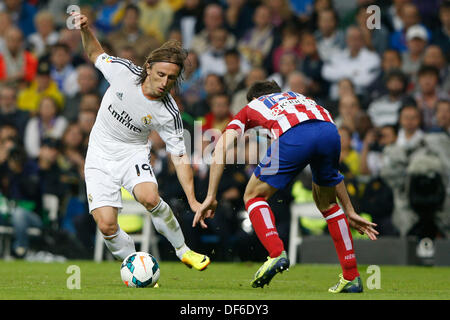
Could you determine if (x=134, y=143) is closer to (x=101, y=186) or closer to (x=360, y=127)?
(x=101, y=186)

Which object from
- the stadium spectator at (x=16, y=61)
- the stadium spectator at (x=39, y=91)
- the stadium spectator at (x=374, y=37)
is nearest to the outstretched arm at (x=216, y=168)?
the stadium spectator at (x=374, y=37)

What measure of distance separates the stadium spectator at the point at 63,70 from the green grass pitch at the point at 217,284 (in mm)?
5927

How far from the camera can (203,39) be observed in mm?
16891

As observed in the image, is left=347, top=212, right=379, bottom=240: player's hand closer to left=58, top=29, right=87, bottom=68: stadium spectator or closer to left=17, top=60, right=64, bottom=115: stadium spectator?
left=17, top=60, right=64, bottom=115: stadium spectator

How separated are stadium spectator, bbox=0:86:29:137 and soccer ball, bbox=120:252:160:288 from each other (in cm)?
873

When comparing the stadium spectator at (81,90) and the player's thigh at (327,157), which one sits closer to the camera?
the player's thigh at (327,157)

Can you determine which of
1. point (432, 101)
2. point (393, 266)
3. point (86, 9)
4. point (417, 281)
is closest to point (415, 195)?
point (393, 266)

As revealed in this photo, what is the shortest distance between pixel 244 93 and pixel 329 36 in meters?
2.04

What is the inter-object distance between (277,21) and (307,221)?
15.3ft

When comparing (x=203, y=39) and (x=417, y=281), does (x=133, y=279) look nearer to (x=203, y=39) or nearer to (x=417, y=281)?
(x=417, y=281)

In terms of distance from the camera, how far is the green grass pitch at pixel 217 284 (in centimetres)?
681

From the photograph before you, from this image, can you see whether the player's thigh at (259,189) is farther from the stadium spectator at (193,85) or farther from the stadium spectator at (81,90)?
the stadium spectator at (81,90)

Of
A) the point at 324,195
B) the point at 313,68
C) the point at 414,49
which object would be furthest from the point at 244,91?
the point at 324,195

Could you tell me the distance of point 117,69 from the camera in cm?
841
